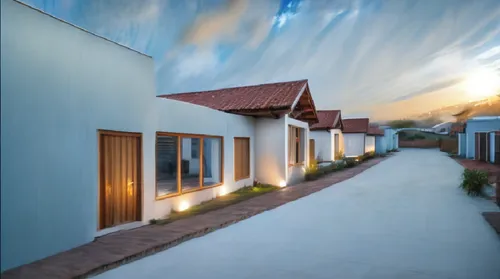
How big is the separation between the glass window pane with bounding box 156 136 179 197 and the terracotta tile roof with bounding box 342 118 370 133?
92.4 ft

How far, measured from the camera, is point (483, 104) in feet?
109

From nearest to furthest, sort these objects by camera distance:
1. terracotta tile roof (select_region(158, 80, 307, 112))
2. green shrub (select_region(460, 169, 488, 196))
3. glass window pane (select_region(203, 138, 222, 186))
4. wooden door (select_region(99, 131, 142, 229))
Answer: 1. wooden door (select_region(99, 131, 142, 229))
2. glass window pane (select_region(203, 138, 222, 186))
3. green shrub (select_region(460, 169, 488, 196))
4. terracotta tile roof (select_region(158, 80, 307, 112))

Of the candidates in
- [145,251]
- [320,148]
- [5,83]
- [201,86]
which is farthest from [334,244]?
[201,86]

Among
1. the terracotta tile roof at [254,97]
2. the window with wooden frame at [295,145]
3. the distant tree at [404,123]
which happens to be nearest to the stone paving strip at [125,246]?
the terracotta tile roof at [254,97]

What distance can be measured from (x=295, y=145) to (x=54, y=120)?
1160 cm

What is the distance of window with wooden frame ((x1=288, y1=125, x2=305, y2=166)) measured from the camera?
1484 centimetres

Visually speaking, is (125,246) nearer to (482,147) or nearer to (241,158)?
(241,158)

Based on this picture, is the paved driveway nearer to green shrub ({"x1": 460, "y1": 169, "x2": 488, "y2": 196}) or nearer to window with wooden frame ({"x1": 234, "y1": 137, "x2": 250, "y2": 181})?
green shrub ({"x1": 460, "y1": 169, "x2": 488, "y2": 196})

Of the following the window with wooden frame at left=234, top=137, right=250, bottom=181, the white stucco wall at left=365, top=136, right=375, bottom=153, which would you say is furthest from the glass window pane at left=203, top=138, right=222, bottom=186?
the white stucco wall at left=365, top=136, right=375, bottom=153

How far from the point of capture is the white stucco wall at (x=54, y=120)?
455 cm

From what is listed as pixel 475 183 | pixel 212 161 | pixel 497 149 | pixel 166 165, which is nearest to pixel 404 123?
pixel 497 149

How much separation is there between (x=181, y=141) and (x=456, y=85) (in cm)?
2442

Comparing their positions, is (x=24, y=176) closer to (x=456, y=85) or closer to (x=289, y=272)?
(x=289, y=272)

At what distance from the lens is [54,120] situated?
517 cm
